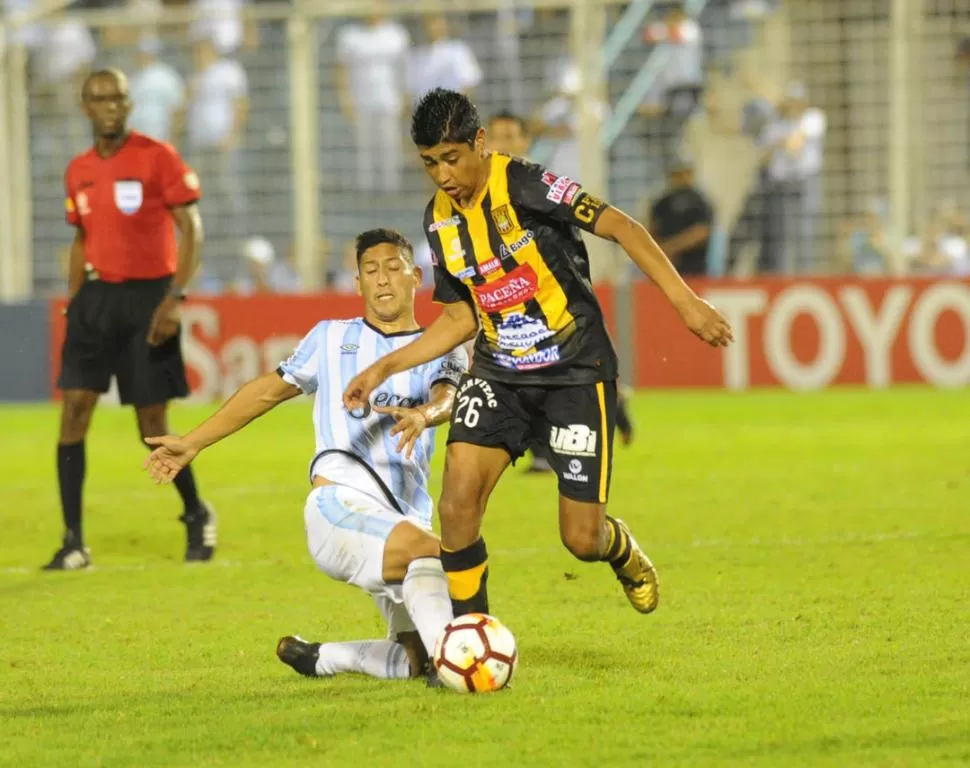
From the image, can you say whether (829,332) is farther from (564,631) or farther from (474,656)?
(474,656)

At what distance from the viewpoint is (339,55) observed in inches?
811

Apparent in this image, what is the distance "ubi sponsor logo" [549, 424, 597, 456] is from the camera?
251 inches

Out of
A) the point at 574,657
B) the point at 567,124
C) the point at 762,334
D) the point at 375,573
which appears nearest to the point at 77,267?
the point at 375,573

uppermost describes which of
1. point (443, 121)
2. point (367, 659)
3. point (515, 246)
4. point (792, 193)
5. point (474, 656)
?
point (792, 193)

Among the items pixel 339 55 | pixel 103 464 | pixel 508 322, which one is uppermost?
pixel 339 55

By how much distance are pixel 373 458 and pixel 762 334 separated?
12.4 meters

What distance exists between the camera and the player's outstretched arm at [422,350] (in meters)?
6.02

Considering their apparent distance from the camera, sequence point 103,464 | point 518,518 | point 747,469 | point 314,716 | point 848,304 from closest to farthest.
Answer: point 314,716 < point 518,518 < point 747,469 < point 103,464 < point 848,304

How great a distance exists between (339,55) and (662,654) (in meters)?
15.1

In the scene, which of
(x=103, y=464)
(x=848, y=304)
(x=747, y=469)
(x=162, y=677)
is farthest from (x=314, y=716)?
(x=848, y=304)

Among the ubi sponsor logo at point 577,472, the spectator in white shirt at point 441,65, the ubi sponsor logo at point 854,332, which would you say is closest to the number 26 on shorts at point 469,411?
the ubi sponsor logo at point 577,472

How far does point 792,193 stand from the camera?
19672 millimetres

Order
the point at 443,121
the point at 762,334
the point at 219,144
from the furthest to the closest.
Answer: the point at 219,144 < the point at 762,334 < the point at 443,121

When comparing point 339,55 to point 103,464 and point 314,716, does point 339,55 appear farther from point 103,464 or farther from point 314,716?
point 314,716
